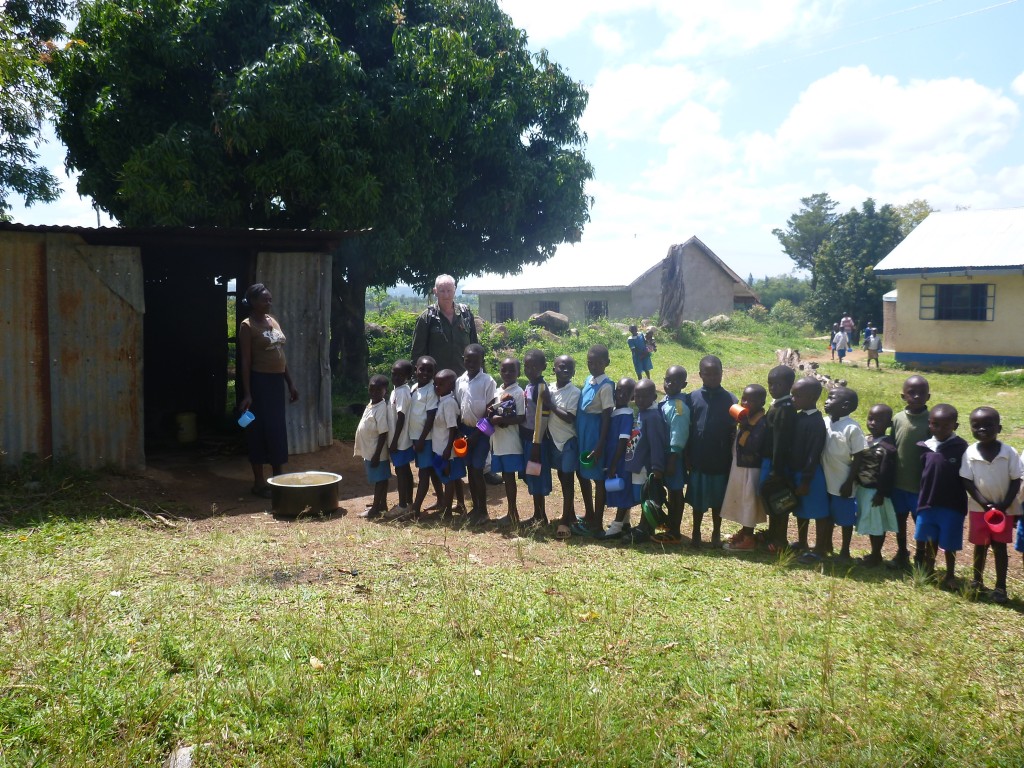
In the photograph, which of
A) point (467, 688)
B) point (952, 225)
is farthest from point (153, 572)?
point (952, 225)

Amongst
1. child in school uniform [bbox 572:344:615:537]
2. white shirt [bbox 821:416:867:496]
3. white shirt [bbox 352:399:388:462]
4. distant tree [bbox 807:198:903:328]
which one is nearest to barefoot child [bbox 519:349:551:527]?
child in school uniform [bbox 572:344:615:537]

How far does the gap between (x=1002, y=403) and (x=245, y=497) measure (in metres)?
12.4

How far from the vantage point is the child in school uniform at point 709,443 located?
5.61m

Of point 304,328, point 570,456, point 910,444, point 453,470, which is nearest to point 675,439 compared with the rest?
point 570,456

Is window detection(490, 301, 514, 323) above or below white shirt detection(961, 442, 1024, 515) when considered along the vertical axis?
above

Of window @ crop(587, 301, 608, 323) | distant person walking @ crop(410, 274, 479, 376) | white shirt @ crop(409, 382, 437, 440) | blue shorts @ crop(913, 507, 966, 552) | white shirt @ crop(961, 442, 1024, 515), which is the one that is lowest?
blue shorts @ crop(913, 507, 966, 552)

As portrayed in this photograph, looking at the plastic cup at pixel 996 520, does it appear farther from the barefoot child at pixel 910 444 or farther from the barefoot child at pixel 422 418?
the barefoot child at pixel 422 418

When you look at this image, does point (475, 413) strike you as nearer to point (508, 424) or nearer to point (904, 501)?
point (508, 424)

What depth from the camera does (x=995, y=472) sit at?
15.2 ft

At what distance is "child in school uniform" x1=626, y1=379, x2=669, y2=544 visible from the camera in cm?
568

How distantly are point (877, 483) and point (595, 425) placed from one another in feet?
6.28

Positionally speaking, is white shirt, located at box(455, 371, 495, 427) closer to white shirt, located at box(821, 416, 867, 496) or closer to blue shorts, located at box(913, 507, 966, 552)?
white shirt, located at box(821, 416, 867, 496)

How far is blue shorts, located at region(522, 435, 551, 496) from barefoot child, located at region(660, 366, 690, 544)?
3.10 feet

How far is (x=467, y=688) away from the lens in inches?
132
